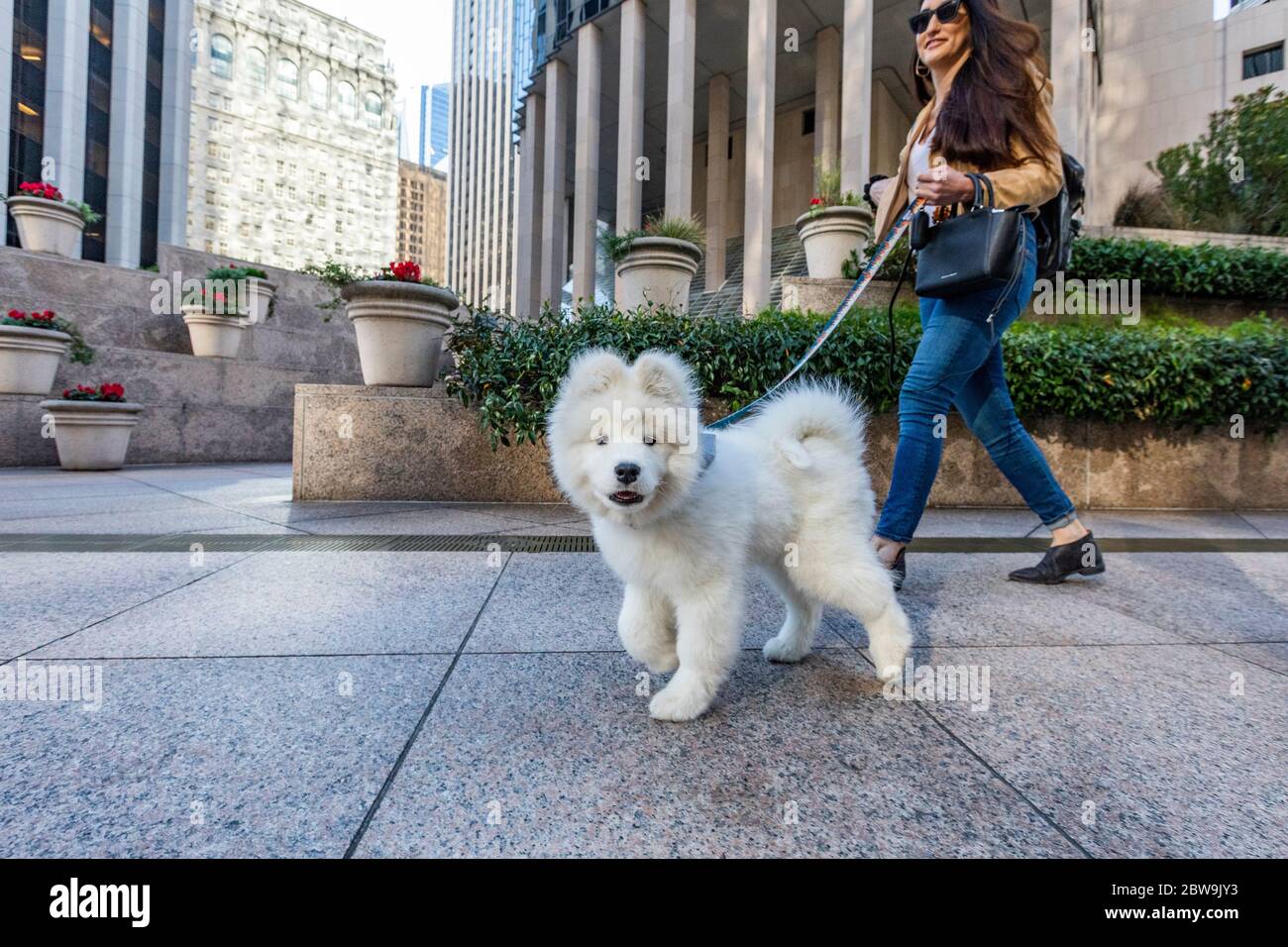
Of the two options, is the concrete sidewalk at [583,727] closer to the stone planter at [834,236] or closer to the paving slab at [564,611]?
the paving slab at [564,611]

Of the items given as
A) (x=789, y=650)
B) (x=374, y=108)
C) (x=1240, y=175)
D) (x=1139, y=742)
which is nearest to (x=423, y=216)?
(x=374, y=108)

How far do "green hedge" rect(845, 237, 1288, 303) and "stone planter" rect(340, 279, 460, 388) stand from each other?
6.10m

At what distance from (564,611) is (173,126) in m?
48.5

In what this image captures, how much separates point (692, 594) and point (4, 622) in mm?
2916

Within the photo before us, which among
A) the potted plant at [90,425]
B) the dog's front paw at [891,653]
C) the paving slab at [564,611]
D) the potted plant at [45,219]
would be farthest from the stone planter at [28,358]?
the dog's front paw at [891,653]

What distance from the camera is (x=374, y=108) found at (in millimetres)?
87188

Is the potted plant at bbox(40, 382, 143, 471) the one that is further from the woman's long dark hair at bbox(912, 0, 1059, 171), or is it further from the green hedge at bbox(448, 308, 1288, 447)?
the woman's long dark hair at bbox(912, 0, 1059, 171)

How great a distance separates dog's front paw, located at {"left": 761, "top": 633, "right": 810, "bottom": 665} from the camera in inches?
93.3

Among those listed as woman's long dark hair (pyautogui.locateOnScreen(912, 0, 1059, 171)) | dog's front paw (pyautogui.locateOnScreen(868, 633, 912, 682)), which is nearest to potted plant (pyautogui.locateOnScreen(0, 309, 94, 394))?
woman's long dark hair (pyautogui.locateOnScreen(912, 0, 1059, 171))

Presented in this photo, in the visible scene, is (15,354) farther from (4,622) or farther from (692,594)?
(692,594)

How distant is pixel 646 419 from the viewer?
6.07 feet

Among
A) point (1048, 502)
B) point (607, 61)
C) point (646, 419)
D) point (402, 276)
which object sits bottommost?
point (1048, 502)

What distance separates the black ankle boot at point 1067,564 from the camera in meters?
3.45
